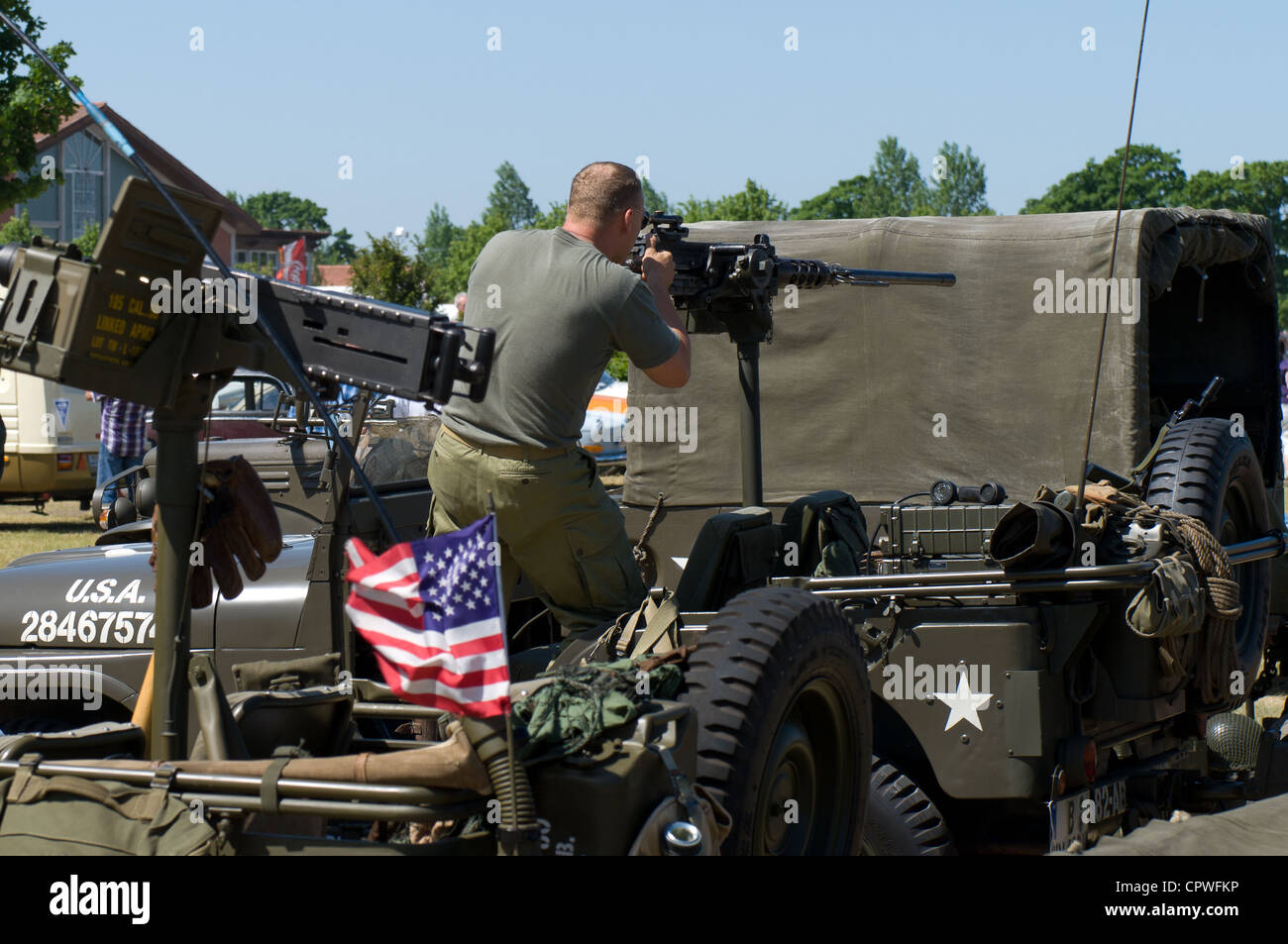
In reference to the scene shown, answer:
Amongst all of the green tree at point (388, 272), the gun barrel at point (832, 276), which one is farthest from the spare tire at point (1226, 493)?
the green tree at point (388, 272)

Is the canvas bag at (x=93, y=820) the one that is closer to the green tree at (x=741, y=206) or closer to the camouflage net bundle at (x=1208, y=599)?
the camouflage net bundle at (x=1208, y=599)

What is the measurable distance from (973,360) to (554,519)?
393 cm

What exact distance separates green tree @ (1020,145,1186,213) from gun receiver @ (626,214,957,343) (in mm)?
68600

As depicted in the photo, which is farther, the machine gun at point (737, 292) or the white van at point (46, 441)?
the white van at point (46, 441)

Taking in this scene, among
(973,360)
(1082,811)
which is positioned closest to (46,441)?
(973,360)

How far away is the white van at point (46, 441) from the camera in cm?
1708

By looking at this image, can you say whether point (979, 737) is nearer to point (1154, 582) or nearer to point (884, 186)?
point (1154, 582)

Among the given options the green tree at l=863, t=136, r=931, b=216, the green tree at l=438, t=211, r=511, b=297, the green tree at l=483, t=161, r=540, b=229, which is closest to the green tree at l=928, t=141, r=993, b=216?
the green tree at l=863, t=136, r=931, b=216

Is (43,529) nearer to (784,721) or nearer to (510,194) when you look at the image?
(784,721)

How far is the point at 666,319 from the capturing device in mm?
4195

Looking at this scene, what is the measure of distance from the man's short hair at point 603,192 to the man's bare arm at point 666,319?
0.23 meters
